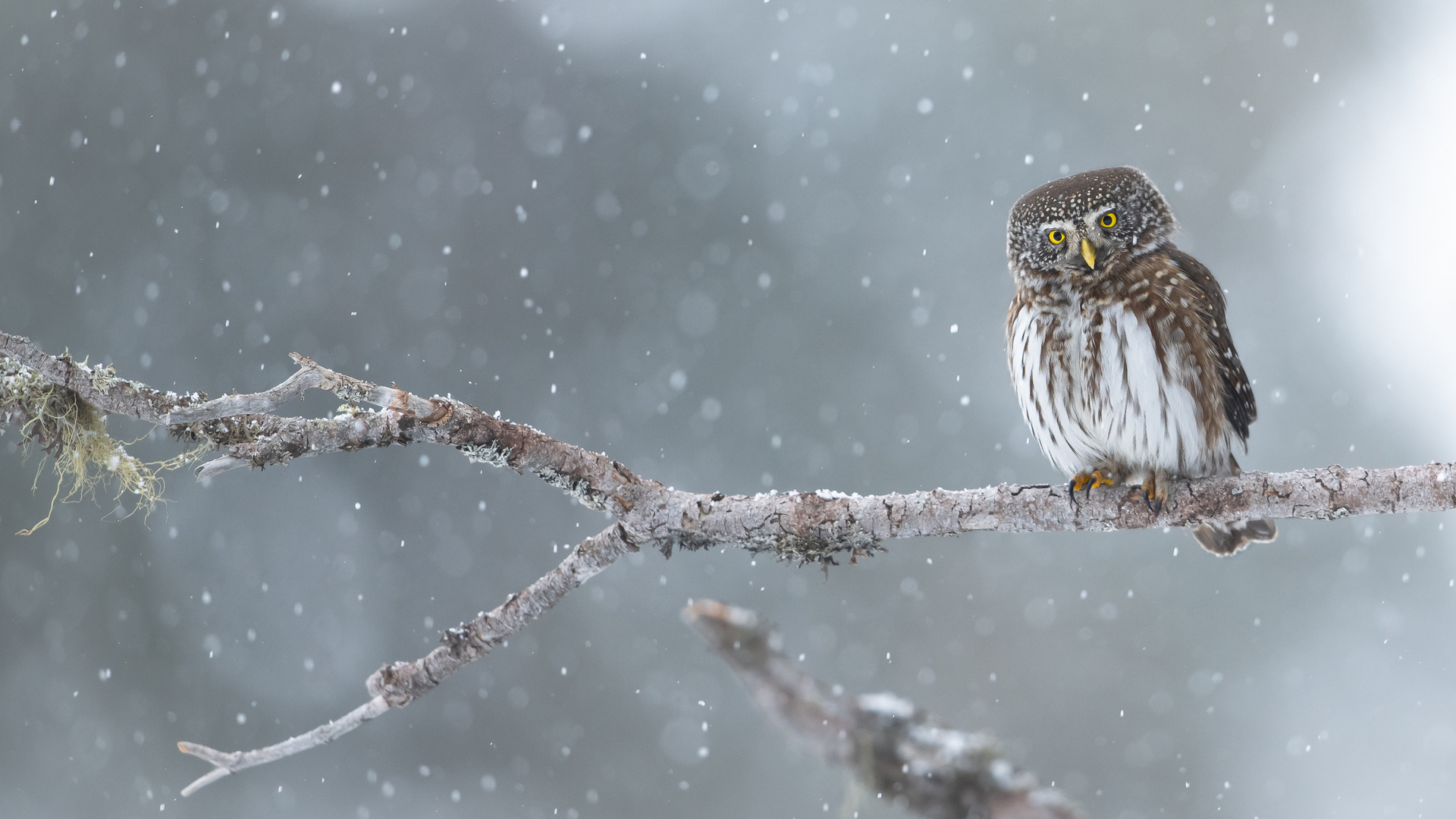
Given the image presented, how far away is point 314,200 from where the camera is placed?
10578mm

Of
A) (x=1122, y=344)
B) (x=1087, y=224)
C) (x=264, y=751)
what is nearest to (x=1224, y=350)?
(x=1122, y=344)

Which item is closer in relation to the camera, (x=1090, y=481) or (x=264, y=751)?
(x=264, y=751)

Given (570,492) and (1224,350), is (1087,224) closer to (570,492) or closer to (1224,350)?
(1224,350)

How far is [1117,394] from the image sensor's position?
214 cm

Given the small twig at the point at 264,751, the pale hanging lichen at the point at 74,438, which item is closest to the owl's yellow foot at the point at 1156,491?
the small twig at the point at 264,751

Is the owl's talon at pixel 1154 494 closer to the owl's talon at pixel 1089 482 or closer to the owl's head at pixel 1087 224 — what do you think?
the owl's talon at pixel 1089 482

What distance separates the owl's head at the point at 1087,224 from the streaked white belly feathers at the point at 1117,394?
0.12 m

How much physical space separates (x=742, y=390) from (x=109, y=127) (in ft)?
24.1

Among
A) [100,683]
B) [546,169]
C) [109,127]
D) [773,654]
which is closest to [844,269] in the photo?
[546,169]

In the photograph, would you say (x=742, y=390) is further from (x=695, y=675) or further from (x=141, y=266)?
(x=141, y=266)

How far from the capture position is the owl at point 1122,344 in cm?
212

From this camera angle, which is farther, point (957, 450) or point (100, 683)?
point (957, 450)

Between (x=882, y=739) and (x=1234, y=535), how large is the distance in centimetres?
107

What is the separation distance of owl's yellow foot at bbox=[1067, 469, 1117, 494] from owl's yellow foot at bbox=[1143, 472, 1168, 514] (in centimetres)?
8
